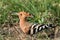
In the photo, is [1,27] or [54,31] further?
[1,27]

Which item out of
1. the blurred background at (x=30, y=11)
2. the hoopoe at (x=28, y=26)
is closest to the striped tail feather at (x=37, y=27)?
the hoopoe at (x=28, y=26)

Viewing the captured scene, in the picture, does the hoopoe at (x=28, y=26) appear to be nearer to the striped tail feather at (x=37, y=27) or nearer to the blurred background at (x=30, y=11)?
the striped tail feather at (x=37, y=27)

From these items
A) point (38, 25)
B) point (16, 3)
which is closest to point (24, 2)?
point (16, 3)

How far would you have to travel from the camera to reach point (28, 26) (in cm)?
529

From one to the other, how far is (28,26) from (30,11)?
550 millimetres

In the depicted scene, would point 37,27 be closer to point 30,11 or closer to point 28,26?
point 28,26

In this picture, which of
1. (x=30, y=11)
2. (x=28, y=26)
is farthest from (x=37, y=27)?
(x=30, y=11)

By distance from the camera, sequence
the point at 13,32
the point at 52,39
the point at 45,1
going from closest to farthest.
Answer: the point at 52,39 < the point at 13,32 < the point at 45,1

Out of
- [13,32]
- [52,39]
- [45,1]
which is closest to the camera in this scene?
[52,39]

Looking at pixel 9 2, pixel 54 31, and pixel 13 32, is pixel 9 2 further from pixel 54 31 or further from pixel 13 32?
pixel 54 31

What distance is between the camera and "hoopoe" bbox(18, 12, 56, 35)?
→ 5.25 metres

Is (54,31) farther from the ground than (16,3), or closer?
closer

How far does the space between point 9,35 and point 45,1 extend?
40.3 inches

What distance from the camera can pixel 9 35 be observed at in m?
5.39
